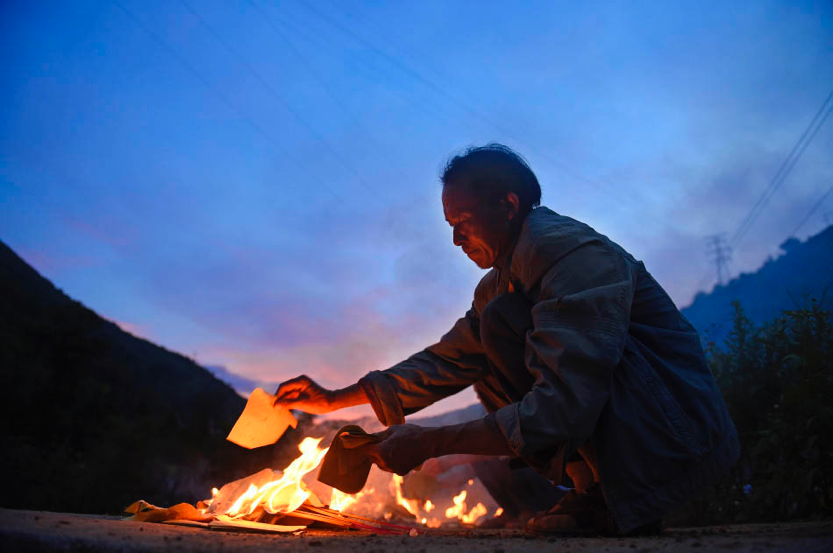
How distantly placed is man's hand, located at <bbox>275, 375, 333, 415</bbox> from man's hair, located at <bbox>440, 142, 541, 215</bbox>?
134cm

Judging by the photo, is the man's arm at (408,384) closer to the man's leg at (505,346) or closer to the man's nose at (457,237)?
the man's leg at (505,346)

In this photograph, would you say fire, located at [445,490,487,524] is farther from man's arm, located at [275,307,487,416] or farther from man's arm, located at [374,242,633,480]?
man's arm, located at [374,242,633,480]

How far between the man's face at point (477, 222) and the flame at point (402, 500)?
8.10 ft

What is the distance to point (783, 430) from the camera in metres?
2.67

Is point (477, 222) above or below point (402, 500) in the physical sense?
above

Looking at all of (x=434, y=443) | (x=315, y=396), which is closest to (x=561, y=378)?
(x=434, y=443)

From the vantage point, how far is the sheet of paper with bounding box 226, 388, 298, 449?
2650 mm

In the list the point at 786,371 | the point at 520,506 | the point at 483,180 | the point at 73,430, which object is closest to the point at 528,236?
the point at 483,180

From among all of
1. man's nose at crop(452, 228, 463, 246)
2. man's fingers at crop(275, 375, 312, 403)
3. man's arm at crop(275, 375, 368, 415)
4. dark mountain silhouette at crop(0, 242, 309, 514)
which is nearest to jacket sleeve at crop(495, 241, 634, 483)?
man's nose at crop(452, 228, 463, 246)

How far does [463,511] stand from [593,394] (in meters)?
2.91

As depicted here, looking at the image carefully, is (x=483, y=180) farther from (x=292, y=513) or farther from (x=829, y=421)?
(x=829, y=421)

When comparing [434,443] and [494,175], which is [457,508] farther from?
[494,175]

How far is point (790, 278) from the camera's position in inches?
199

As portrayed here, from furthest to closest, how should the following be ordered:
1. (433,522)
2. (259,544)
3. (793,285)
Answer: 1. (793,285)
2. (433,522)
3. (259,544)
